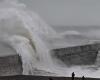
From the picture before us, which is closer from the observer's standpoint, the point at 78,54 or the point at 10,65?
the point at 10,65

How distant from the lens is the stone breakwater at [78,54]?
13.6 metres

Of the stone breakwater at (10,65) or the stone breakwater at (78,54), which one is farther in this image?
the stone breakwater at (78,54)

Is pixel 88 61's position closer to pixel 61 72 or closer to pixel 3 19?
pixel 61 72

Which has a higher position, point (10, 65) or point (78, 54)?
point (78, 54)

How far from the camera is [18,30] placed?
14914 mm

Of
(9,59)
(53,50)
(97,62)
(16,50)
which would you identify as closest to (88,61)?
(97,62)

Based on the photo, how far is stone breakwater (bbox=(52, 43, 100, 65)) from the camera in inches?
534

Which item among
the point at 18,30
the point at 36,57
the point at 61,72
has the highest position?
the point at 18,30

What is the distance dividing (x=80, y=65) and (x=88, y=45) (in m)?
1.21

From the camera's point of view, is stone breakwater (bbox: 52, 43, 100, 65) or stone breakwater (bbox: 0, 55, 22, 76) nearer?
stone breakwater (bbox: 0, 55, 22, 76)

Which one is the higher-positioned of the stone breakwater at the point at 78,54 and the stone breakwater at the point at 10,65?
the stone breakwater at the point at 78,54

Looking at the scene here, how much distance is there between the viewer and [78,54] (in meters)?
13.9

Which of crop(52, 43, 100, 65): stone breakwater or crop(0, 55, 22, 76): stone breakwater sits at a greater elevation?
crop(52, 43, 100, 65): stone breakwater

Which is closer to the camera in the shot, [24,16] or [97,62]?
[97,62]
